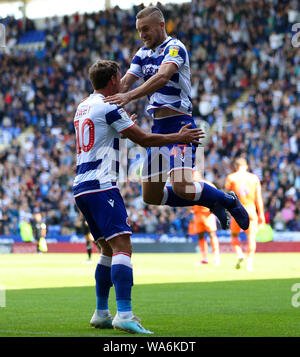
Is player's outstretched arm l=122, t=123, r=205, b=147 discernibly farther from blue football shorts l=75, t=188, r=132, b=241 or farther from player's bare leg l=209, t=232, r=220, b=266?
player's bare leg l=209, t=232, r=220, b=266

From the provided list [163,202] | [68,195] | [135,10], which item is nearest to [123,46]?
[135,10]

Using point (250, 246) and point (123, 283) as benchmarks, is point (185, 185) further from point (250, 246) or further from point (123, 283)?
point (250, 246)

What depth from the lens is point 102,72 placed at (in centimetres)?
771

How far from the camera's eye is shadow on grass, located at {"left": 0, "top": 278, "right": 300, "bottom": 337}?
7.46m

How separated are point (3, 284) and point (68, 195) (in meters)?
18.1

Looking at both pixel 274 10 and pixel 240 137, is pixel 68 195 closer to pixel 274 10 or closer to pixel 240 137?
pixel 240 137

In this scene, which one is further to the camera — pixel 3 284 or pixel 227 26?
pixel 227 26

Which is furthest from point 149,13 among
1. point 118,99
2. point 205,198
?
point 205,198

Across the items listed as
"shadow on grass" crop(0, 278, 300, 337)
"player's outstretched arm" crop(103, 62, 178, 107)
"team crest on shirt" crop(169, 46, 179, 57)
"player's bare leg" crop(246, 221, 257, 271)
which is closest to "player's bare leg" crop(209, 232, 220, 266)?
"player's bare leg" crop(246, 221, 257, 271)

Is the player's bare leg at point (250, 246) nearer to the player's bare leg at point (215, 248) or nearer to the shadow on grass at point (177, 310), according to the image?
the player's bare leg at point (215, 248)

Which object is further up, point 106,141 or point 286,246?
point 106,141

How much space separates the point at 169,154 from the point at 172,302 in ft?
8.53
